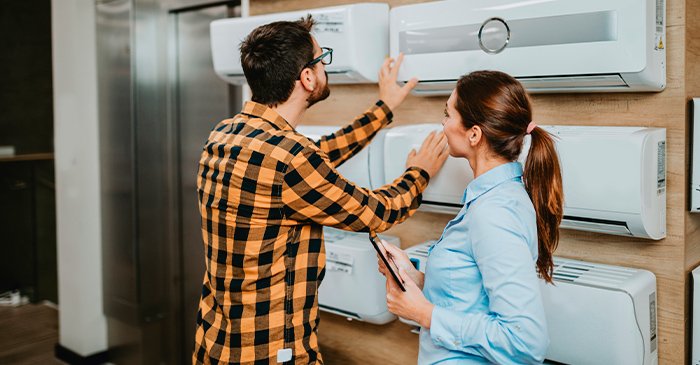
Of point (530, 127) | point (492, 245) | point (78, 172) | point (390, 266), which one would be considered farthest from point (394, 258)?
point (78, 172)

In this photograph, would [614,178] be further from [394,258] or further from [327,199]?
[327,199]

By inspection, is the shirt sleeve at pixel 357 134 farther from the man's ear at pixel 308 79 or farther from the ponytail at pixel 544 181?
the ponytail at pixel 544 181

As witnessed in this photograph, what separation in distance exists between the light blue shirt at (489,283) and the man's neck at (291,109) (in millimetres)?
516

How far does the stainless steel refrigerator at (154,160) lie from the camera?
299cm

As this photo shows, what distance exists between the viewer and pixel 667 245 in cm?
152

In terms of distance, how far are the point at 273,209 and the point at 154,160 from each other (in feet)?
6.15

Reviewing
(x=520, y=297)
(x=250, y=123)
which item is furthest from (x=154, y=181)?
(x=520, y=297)

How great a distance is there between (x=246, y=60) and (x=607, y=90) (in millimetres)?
867

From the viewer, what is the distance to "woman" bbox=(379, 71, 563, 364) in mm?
1177

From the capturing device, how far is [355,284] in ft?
6.34

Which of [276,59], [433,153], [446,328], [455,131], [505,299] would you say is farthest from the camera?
[433,153]

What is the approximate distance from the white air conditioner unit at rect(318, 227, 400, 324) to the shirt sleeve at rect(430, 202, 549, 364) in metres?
0.66

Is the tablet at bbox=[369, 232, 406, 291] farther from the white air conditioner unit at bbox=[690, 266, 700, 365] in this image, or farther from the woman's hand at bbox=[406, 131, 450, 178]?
the white air conditioner unit at bbox=[690, 266, 700, 365]

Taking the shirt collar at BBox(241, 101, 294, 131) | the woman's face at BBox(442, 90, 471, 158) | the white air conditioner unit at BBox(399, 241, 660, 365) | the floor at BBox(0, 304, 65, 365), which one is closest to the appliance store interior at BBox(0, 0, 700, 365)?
the white air conditioner unit at BBox(399, 241, 660, 365)
